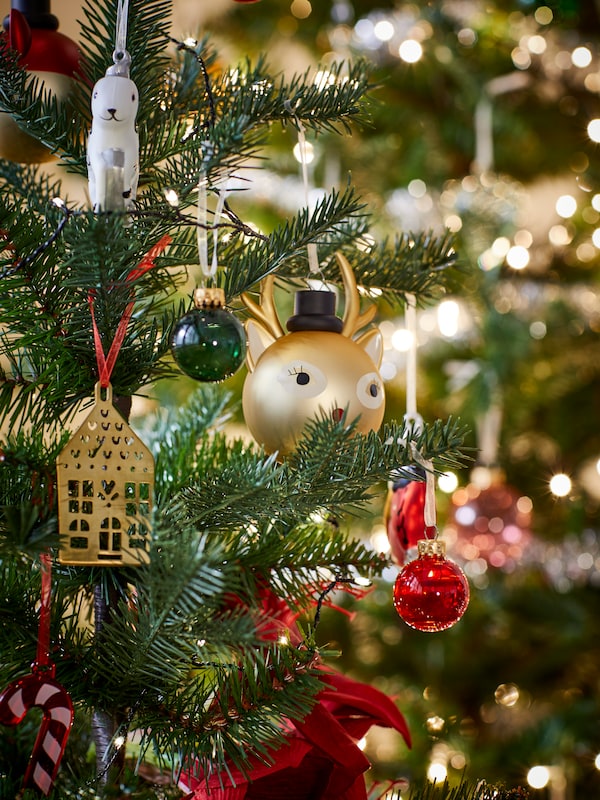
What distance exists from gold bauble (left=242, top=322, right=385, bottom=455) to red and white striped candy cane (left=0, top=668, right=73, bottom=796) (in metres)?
0.19

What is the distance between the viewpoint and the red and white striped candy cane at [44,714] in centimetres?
41

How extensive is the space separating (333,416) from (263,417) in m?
0.09

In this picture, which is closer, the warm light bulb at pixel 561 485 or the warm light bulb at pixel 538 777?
the warm light bulb at pixel 538 777

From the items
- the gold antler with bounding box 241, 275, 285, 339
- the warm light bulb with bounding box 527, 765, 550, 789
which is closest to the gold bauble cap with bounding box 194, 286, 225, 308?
the gold antler with bounding box 241, 275, 285, 339

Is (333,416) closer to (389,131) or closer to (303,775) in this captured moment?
(303,775)

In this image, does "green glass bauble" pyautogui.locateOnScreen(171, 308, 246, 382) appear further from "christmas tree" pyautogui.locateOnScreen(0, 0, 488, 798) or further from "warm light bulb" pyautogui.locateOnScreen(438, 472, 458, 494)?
"warm light bulb" pyautogui.locateOnScreen(438, 472, 458, 494)

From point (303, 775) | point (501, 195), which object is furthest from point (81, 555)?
point (501, 195)

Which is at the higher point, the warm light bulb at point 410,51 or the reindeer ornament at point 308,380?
the warm light bulb at point 410,51

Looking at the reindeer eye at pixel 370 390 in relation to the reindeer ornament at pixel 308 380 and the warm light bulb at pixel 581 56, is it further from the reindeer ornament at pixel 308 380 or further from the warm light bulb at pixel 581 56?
A: the warm light bulb at pixel 581 56

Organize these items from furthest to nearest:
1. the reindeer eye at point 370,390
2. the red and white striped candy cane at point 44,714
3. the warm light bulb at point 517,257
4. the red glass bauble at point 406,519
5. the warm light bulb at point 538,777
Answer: the warm light bulb at point 517,257, the warm light bulb at point 538,777, the red glass bauble at point 406,519, the reindeer eye at point 370,390, the red and white striped candy cane at point 44,714

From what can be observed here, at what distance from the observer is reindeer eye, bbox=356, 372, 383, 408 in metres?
0.51

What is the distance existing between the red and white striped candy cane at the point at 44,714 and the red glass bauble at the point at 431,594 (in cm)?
20

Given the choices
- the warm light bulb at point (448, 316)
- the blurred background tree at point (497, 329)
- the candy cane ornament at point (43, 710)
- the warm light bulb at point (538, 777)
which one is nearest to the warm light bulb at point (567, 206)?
the blurred background tree at point (497, 329)

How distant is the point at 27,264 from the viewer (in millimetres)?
450
